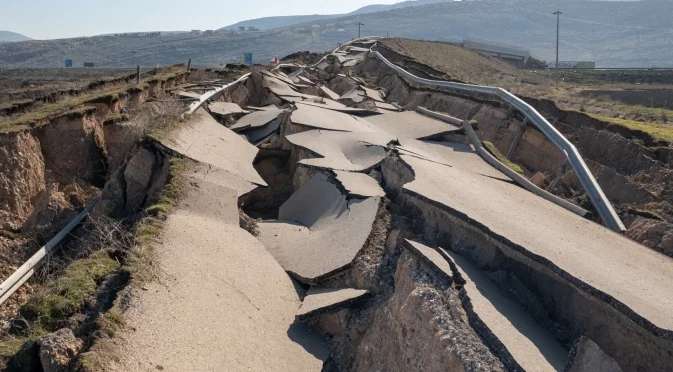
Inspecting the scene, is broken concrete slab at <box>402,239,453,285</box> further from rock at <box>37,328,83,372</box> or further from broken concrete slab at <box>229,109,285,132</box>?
broken concrete slab at <box>229,109,285,132</box>

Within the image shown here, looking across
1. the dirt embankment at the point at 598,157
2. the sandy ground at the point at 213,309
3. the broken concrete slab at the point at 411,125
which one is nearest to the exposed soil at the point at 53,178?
the sandy ground at the point at 213,309

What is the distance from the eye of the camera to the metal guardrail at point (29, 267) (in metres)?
6.27

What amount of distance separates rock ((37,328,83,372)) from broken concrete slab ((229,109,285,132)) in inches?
309

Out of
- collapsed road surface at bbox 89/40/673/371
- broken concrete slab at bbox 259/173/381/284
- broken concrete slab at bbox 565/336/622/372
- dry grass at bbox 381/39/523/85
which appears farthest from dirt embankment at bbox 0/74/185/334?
dry grass at bbox 381/39/523/85

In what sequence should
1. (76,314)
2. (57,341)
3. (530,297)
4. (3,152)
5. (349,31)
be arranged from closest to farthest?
(57,341) → (76,314) → (530,297) → (3,152) → (349,31)

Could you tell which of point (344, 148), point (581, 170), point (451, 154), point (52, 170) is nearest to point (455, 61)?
point (451, 154)

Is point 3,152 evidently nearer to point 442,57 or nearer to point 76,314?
point 76,314

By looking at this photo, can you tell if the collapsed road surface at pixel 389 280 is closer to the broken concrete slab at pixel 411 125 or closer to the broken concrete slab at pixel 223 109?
the broken concrete slab at pixel 411 125

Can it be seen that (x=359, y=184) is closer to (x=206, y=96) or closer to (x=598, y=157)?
(x=206, y=96)

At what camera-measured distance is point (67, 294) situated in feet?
14.5

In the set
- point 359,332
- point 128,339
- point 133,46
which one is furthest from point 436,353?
point 133,46

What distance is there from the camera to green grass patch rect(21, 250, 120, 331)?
13.9 feet

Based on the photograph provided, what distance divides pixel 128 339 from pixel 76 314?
575 mm

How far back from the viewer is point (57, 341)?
12.3 ft
